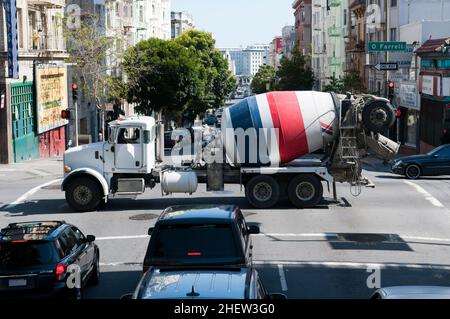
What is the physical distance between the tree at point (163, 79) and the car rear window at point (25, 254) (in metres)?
49.2

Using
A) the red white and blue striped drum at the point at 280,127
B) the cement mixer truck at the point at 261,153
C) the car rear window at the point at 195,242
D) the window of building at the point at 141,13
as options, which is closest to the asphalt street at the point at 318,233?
the cement mixer truck at the point at 261,153

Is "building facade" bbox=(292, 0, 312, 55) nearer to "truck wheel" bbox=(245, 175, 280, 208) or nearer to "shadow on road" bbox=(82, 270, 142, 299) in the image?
"truck wheel" bbox=(245, 175, 280, 208)

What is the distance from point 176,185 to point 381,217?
20.9 ft

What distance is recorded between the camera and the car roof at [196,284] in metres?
8.73

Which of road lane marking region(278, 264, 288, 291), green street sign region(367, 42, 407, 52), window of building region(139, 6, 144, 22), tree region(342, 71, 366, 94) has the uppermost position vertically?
window of building region(139, 6, 144, 22)

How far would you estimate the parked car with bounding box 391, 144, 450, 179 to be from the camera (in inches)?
1236

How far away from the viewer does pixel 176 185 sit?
75.9 ft

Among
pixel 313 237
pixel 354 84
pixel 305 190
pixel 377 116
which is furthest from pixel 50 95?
Answer: pixel 313 237

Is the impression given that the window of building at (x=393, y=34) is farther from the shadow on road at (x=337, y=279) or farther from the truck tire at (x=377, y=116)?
the shadow on road at (x=337, y=279)

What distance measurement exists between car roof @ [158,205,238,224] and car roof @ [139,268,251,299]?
2.19m

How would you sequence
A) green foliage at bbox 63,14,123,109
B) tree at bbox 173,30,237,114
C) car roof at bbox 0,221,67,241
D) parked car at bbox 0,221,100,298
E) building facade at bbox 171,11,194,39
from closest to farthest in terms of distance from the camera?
parked car at bbox 0,221,100,298 < car roof at bbox 0,221,67,241 < green foliage at bbox 63,14,123,109 < tree at bbox 173,30,237,114 < building facade at bbox 171,11,194,39

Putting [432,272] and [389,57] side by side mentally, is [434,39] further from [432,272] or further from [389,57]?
[432,272]

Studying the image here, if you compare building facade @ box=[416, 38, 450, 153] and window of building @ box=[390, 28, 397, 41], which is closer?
building facade @ box=[416, 38, 450, 153]

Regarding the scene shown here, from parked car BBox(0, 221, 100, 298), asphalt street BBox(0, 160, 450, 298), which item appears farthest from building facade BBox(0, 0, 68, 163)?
parked car BBox(0, 221, 100, 298)
